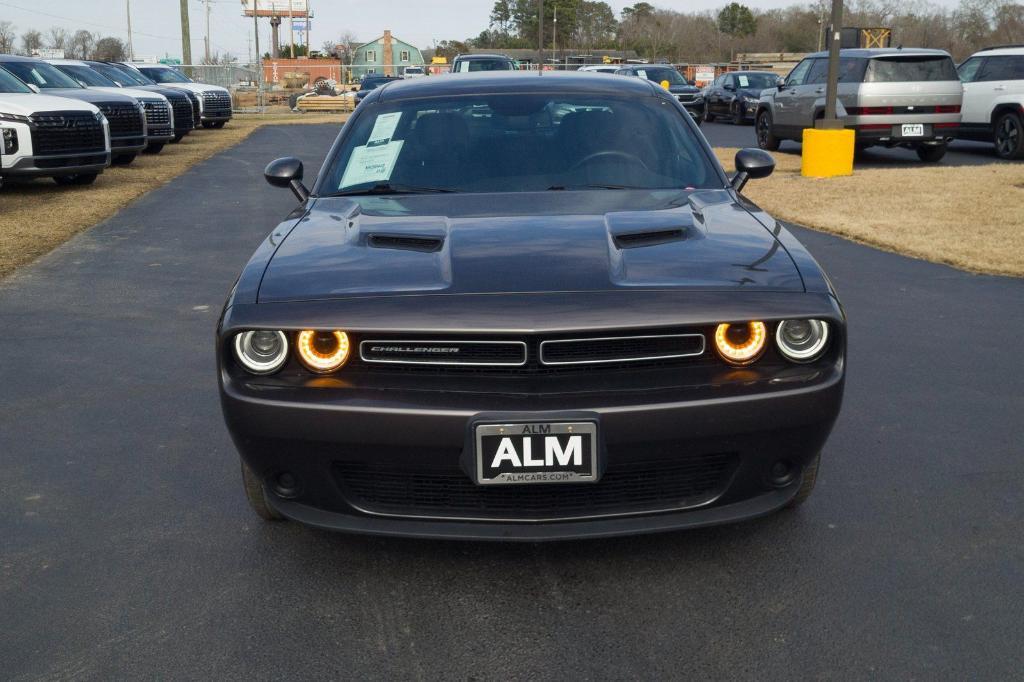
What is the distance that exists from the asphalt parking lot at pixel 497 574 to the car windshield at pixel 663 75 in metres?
24.3

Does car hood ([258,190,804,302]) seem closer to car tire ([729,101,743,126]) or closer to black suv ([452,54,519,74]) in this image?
black suv ([452,54,519,74])

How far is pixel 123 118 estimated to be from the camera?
16500 millimetres

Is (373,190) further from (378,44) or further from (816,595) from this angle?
(378,44)

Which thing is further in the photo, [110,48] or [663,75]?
[110,48]

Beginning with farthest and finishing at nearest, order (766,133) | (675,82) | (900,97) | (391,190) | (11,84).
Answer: (675,82) → (766,133) → (900,97) → (11,84) → (391,190)

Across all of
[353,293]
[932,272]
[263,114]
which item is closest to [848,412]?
[353,293]

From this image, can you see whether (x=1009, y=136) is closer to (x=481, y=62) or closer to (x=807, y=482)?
(x=481, y=62)

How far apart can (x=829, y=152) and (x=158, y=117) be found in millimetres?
11807

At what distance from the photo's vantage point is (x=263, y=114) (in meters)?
41.7

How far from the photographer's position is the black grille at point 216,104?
2823 centimetres

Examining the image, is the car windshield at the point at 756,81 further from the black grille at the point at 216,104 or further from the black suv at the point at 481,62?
the black grille at the point at 216,104

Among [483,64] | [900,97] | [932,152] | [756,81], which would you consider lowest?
[932,152]

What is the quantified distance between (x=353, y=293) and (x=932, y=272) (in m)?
6.21

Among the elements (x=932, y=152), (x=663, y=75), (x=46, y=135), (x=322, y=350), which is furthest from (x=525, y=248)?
(x=663, y=75)
